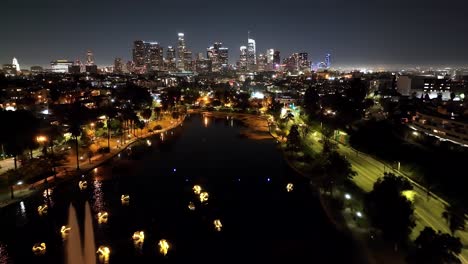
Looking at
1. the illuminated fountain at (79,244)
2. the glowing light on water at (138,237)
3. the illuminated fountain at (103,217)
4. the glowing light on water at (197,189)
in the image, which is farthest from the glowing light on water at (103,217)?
the glowing light on water at (197,189)

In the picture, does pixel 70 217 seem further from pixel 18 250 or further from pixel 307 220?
pixel 307 220

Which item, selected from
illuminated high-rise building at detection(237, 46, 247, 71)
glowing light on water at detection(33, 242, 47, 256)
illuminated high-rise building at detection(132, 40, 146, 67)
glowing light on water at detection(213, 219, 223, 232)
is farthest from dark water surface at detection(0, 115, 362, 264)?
illuminated high-rise building at detection(237, 46, 247, 71)

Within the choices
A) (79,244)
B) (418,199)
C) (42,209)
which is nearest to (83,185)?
(42,209)

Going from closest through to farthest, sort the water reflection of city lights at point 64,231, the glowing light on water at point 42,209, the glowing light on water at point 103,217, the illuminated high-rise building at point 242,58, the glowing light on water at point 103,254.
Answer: the glowing light on water at point 103,254 → the water reflection of city lights at point 64,231 → the glowing light on water at point 103,217 → the glowing light on water at point 42,209 → the illuminated high-rise building at point 242,58

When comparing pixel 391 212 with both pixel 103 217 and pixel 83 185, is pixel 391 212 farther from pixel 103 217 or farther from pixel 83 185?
pixel 83 185

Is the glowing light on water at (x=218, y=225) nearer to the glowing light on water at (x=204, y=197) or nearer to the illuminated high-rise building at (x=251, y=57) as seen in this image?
the glowing light on water at (x=204, y=197)

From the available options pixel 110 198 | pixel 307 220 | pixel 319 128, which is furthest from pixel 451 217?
pixel 319 128

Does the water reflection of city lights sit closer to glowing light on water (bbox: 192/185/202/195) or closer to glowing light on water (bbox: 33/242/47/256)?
glowing light on water (bbox: 33/242/47/256)
